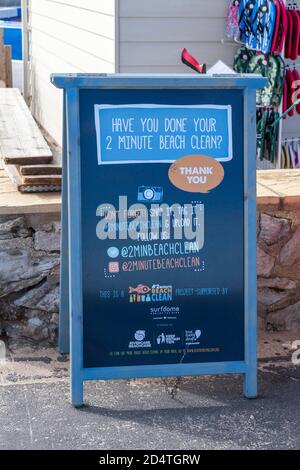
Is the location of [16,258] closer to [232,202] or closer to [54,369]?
[54,369]

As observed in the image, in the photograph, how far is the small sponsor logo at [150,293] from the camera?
4.69 m

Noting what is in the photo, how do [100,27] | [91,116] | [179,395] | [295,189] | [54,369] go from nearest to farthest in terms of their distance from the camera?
[91,116] → [179,395] → [54,369] → [295,189] → [100,27]

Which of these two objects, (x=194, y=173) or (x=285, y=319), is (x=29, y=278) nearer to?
(x=194, y=173)

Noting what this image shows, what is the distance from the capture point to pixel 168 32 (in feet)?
25.0

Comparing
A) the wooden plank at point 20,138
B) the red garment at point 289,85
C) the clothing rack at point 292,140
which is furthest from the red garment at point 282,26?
the wooden plank at point 20,138

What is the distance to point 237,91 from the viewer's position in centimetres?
469

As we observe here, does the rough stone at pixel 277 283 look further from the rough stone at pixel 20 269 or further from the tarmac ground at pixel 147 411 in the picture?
the rough stone at pixel 20 269

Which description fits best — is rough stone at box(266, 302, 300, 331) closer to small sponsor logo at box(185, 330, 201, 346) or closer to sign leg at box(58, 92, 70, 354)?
small sponsor logo at box(185, 330, 201, 346)

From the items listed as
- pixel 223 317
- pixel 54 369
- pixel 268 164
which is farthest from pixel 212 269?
pixel 268 164

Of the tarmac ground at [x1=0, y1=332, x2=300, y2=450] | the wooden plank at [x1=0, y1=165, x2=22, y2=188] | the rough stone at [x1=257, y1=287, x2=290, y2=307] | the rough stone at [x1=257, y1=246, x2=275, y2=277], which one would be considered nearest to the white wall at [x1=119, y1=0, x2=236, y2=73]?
the wooden plank at [x1=0, y1=165, x2=22, y2=188]

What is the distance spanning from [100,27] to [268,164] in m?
1.86

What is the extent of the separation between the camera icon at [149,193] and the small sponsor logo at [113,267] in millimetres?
342

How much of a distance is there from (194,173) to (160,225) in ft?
1.03

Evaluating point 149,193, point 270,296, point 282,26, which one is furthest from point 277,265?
point 282,26
